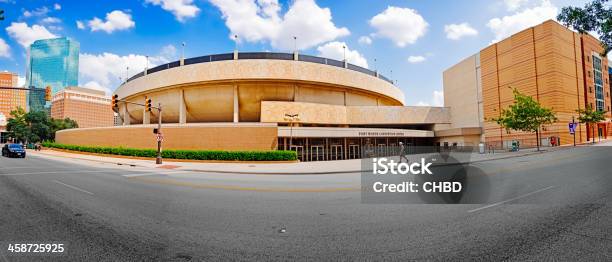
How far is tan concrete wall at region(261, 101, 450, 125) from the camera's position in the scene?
34.1 metres

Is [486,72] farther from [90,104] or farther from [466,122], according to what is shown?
[90,104]

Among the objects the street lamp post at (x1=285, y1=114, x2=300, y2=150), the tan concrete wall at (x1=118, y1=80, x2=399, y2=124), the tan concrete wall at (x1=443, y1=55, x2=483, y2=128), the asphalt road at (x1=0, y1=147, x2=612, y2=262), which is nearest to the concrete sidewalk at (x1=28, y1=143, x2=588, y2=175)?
the street lamp post at (x1=285, y1=114, x2=300, y2=150)

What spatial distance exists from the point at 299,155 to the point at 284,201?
2338cm

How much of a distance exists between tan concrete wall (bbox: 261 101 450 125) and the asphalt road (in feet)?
86.4

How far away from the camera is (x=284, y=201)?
754 cm

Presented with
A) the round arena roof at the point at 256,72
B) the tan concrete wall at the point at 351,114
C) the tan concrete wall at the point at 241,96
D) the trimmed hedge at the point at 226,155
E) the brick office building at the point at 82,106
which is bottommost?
the trimmed hedge at the point at 226,155

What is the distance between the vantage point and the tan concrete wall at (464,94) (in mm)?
48972

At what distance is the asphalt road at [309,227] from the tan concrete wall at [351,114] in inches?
1037

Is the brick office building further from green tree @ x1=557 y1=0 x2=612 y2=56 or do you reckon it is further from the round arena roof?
green tree @ x1=557 y1=0 x2=612 y2=56

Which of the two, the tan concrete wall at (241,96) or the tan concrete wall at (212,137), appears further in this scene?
the tan concrete wall at (241,96)

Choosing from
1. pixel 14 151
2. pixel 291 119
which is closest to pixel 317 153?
pixel 291 119

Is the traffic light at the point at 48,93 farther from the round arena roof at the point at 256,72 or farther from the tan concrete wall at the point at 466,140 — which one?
the tan concrete wall at the point at 466,140

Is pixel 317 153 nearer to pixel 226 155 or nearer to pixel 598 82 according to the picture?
pixel 226 155

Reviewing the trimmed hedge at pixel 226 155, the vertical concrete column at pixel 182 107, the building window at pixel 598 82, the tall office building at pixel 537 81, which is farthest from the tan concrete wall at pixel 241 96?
the building window at pixel 598 82
